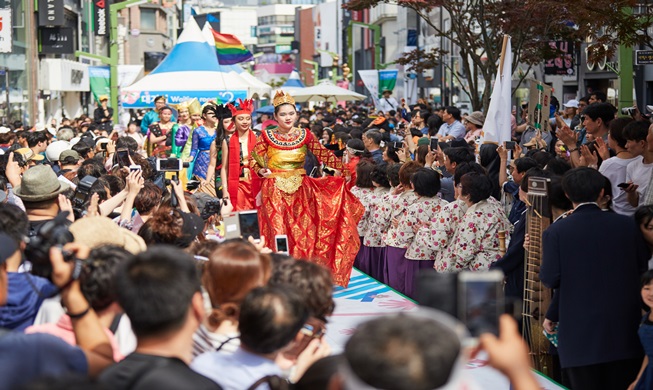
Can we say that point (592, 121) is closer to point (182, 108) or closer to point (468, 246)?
point (468, 246)

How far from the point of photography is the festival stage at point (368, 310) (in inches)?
240

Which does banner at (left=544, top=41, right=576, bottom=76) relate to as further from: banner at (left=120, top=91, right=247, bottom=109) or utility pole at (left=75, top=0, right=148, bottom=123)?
utility pole at (left=75, top=0, right=148, bottom=123)

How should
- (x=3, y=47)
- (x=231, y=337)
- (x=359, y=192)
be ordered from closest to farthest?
1. (x=231, y=337)
2. (x=359, y=192)
3. (x=3, y=47)

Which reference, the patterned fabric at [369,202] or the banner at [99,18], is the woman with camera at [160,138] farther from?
the banner at [99,18]

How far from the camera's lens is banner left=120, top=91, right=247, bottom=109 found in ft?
57.3

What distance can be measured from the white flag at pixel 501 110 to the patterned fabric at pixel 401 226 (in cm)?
99

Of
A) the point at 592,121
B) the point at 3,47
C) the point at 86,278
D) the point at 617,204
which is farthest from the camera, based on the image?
the point at 3,47

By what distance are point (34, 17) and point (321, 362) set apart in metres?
30.0

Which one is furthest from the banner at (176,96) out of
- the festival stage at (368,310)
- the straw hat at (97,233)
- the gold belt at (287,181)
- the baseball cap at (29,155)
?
the straw hat at (97,233)

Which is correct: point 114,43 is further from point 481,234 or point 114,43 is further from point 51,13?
point 481,234

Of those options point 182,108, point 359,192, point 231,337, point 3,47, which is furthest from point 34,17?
point 231,337

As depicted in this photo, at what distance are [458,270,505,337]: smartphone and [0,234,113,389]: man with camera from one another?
110cm

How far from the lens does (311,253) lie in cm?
914

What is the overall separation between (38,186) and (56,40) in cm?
2712
